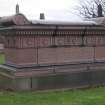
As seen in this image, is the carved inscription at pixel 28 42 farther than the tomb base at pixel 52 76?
Yes

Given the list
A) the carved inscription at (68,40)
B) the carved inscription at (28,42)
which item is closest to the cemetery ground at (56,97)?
the carved inscription at (28,42)

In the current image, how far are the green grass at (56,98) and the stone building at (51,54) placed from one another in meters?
0.41

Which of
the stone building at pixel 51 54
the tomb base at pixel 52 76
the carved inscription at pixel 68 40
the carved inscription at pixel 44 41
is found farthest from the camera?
the carved inscription at pixel 68 40

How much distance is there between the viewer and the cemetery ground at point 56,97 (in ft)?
23.3

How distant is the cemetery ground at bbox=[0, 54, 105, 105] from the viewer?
7.11m

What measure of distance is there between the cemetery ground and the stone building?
33 centimetres

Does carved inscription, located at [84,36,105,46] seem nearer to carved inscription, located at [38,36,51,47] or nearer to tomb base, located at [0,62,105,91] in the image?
tomb base, located at [0,62,105,91]

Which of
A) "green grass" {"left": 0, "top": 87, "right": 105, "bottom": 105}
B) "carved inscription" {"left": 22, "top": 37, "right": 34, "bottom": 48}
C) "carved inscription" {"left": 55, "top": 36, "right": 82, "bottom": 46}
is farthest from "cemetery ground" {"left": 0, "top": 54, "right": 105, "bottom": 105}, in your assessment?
"carved inscription" {"left": 55, "top": 36, "right": 82, "bottom": 46}

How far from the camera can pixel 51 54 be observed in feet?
29.7

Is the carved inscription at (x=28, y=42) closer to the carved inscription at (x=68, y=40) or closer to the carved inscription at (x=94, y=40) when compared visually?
the carved inscription at (x=68, y=40)

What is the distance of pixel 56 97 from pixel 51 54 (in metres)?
1.70

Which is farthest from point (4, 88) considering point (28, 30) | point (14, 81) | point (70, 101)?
point (70, 101)

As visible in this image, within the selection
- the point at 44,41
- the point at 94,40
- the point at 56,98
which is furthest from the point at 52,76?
the point at 94,40

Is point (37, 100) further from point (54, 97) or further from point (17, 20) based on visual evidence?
point (17, 20)
